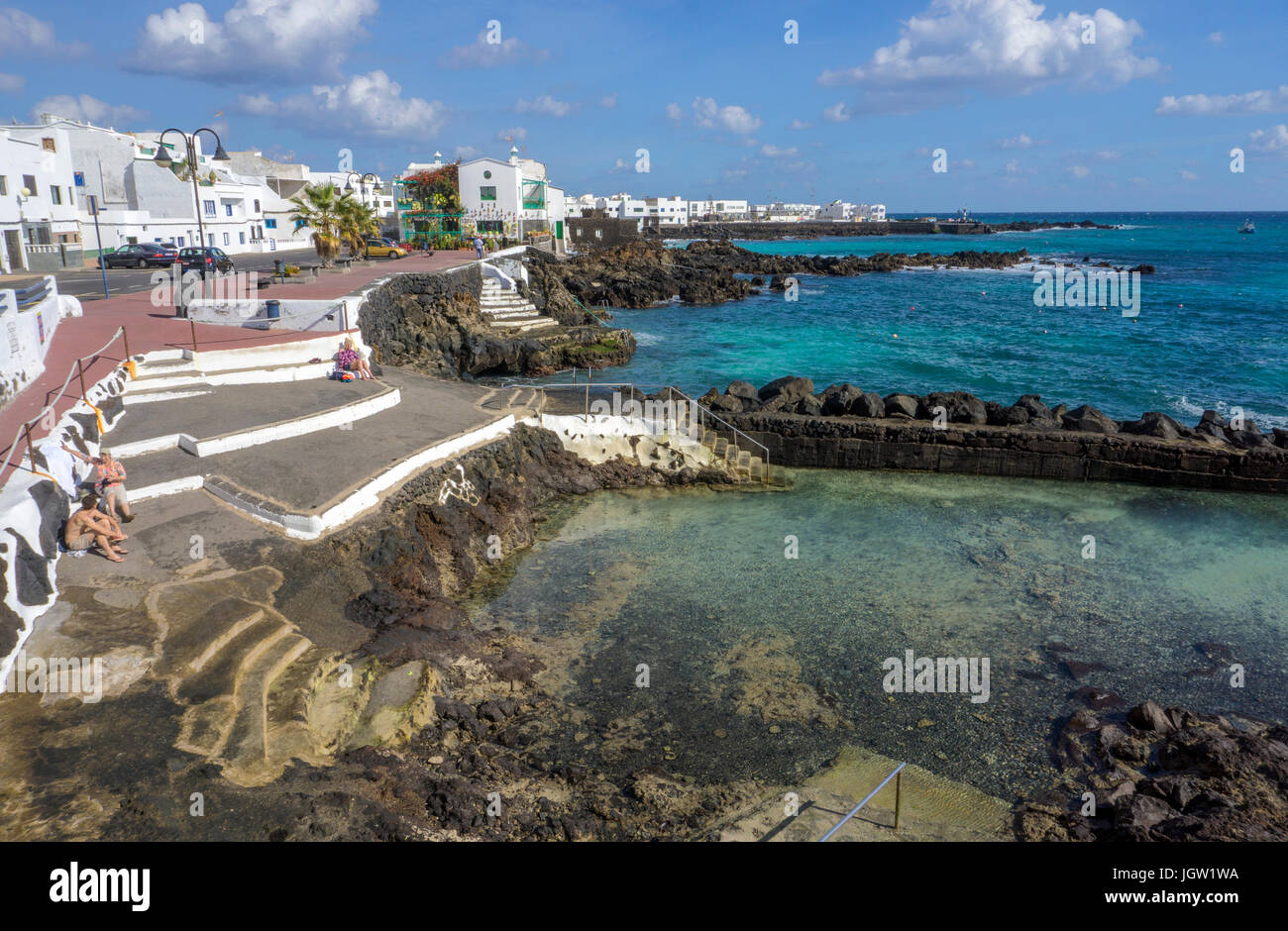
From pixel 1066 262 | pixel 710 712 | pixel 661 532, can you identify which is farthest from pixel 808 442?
pixel 1066 262

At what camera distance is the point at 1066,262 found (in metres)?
90.5

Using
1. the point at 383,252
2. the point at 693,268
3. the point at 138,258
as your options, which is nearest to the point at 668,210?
the point at 693,268

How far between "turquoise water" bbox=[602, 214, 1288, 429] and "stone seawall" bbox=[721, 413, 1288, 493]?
891 cm

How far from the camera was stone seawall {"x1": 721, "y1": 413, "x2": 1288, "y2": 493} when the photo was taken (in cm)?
1980

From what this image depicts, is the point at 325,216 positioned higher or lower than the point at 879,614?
higher

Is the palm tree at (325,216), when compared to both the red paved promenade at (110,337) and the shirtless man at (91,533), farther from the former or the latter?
the shirtless man at (91,533)

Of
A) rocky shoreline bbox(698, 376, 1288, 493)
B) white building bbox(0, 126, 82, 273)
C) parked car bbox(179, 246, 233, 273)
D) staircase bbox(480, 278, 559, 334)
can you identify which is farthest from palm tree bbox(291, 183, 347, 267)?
rocky shoreline bbox(698, 376, 1288, 493)

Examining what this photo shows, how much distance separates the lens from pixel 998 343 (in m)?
43.7

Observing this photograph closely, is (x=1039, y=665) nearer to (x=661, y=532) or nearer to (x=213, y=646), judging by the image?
(x=661, y=532)

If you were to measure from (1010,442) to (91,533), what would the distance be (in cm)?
2046

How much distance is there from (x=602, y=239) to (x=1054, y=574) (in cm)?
7590

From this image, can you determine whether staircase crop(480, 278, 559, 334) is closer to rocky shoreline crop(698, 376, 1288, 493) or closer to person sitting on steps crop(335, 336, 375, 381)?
rocky shoreline crop(698, 376, 1288, 493)

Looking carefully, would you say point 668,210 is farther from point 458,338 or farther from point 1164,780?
point 1164,780

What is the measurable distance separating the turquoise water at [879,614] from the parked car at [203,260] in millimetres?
22424
